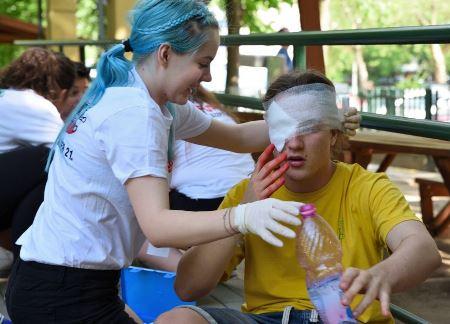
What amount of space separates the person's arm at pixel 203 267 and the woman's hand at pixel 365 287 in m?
0.71

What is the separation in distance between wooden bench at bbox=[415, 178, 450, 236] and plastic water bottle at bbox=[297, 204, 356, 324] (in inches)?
170

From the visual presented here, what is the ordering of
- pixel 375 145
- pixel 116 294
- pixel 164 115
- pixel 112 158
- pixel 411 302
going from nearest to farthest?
pixel 112 158 < pixel 164 115 < pixel 116 294 < pixel 411 302 < pixel 375 145

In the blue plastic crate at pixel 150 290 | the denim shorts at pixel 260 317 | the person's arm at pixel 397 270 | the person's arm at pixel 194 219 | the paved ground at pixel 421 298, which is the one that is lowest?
the paved ground at pixel 421 298

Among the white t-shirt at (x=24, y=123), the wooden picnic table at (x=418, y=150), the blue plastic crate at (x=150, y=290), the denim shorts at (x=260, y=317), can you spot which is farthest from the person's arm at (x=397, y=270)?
the white t-shirt at (x=24, y=123)

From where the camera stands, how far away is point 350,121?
2918 millimetres

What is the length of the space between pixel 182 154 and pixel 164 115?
2.21 metres

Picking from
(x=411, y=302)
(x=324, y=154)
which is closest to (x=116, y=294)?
(x=324, y=154)

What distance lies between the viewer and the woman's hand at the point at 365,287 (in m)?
1.98

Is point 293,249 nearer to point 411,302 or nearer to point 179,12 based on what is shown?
point 179,12

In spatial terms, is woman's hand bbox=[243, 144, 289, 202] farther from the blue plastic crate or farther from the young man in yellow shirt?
the blue plastic crate

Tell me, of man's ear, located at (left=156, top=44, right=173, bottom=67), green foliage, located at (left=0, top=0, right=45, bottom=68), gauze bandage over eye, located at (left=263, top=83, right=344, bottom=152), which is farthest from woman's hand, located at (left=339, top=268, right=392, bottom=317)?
green foliage, located at (left=0, top=0, right=45, bottom=68)

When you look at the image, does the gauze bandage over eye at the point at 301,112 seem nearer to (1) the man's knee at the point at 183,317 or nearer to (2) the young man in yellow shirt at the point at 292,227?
(2) the young man in yellow shirt at the point at 292,227

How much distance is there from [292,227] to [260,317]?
1.06ft

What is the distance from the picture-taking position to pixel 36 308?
2.68m
